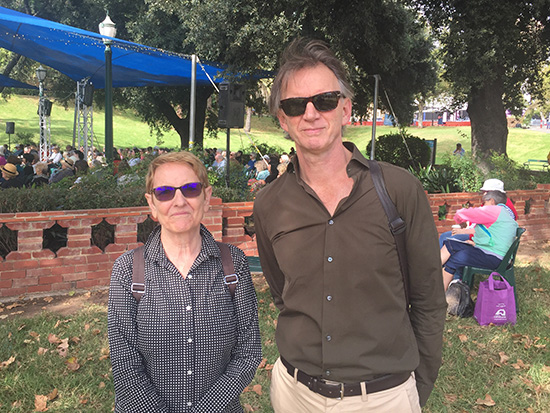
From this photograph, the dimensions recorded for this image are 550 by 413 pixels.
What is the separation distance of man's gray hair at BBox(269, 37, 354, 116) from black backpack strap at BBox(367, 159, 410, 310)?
1.16ft

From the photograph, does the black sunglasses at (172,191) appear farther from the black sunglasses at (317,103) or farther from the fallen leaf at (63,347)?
the fallen leaf at (63,347)

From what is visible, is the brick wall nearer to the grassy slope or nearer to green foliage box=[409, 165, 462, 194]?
green foliage box=[409, 165, 462, 194]

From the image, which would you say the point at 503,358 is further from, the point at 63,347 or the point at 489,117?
the point at 489,117

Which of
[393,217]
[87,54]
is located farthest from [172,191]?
[87,54]

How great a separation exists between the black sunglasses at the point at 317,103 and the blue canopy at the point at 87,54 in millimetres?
9991

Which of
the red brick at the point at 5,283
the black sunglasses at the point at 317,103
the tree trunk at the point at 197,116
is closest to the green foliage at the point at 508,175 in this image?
the red brick at the point at 5,283

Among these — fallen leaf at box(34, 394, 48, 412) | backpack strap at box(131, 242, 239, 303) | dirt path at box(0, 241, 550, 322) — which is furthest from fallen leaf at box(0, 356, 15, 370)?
backpack strap at box(131, 242, 239, 303)

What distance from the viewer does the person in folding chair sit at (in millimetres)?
5555

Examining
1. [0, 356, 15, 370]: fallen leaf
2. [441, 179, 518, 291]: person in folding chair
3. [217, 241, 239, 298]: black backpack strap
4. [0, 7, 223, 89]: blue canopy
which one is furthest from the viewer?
[0, 7, 223, 89]: blue canopy

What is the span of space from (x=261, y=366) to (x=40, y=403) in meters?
1.77

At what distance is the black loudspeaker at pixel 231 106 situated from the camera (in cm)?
1168

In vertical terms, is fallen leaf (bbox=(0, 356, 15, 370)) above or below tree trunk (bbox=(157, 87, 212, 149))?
below

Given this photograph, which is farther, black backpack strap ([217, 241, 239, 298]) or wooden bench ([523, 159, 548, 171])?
wooden bench ([523, 159, 548, 171])

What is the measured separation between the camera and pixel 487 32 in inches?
507
